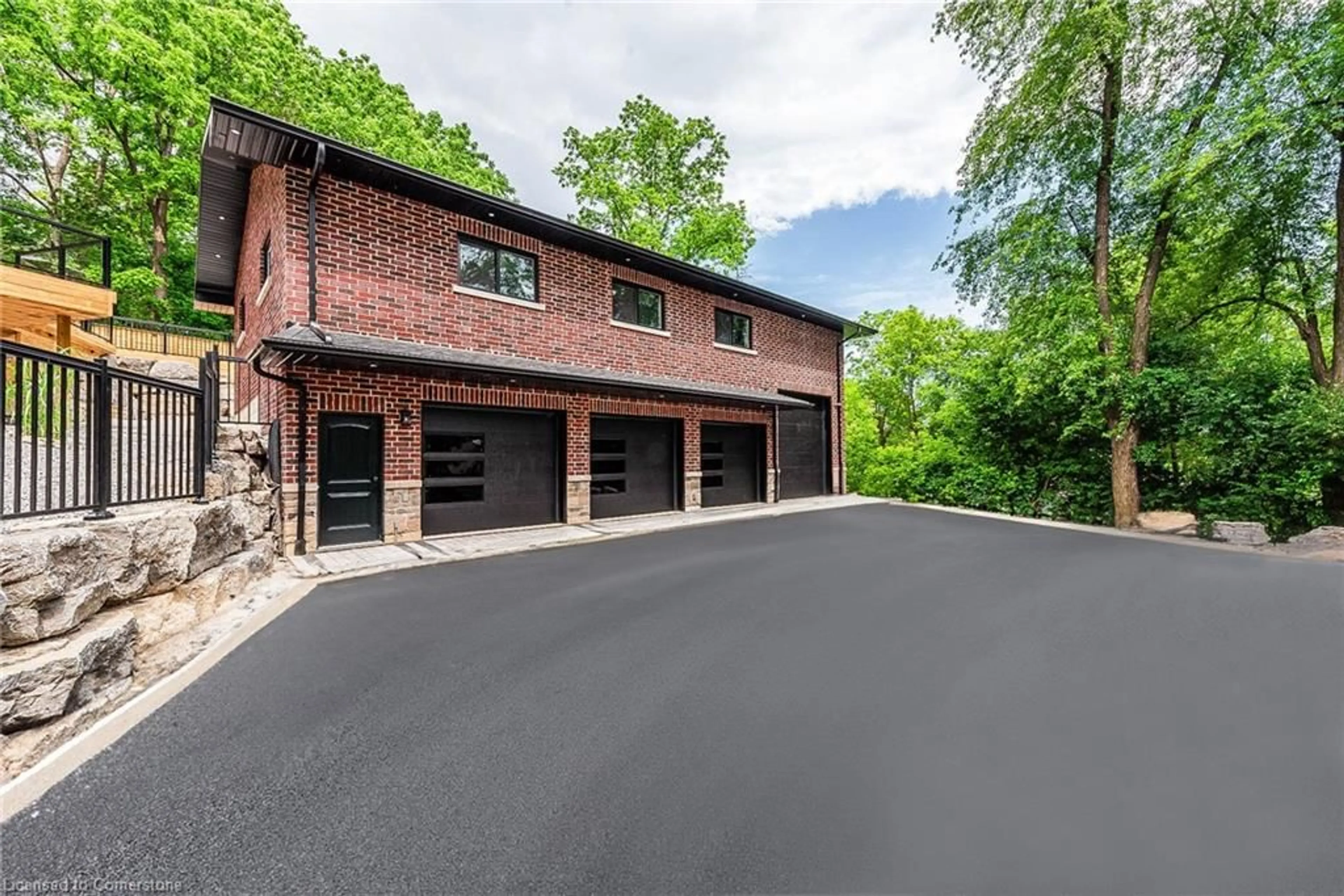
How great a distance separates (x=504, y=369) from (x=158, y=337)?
60.2 ft

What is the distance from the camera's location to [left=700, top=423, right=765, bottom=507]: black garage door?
475 inches

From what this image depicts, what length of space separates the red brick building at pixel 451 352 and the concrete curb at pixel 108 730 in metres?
3.41


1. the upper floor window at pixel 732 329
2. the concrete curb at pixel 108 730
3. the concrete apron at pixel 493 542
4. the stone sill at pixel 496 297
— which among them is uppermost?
the upper floor window at pixel 732 329

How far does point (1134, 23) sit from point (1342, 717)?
41.2ft

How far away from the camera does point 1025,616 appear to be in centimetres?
462

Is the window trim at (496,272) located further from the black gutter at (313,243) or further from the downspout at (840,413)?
the downspout at (840,413)

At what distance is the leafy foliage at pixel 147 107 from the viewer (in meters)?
14.9

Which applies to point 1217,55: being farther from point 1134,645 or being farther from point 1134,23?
point 1134,645

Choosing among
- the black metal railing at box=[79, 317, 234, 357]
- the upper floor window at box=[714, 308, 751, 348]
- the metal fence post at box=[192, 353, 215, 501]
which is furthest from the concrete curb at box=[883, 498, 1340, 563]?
the black metal railing at box=[79, 317, 234, 357]

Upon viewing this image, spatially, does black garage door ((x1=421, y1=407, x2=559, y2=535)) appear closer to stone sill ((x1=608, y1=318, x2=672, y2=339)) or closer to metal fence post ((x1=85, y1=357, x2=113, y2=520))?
stone sill ((x1=608, y1=318, x2=672, y2=339))

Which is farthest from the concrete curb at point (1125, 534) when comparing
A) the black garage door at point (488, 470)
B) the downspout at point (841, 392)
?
the black garage door at point (488, 470)

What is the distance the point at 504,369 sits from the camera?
7.57 meters

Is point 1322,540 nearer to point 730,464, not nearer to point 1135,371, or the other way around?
point 1135,371

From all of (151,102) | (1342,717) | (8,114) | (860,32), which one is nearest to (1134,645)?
(1342,717)
